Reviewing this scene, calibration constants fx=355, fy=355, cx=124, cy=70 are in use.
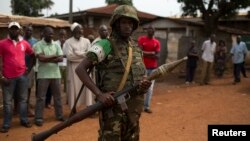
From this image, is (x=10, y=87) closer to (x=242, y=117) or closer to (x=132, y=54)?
(x=132, y=54)

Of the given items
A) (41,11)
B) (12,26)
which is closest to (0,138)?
(12,26)

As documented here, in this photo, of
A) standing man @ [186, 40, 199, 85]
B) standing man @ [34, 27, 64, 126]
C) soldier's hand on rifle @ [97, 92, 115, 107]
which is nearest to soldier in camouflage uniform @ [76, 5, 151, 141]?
soldier's hand on rifle @ [97, 92, 115, 107]

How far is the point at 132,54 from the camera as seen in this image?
3.14 metres

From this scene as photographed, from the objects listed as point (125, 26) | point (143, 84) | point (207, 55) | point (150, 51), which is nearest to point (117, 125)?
point (143, 84)

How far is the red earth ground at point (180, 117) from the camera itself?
5.87 m

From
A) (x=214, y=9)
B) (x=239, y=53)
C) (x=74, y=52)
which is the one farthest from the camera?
(x=214, y=9)

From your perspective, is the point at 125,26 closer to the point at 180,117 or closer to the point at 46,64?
the point at 46,64

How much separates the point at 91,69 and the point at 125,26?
0.48 m

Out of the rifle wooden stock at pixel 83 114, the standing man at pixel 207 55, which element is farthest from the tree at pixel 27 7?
the rifle wooden stock at pixel 83 114

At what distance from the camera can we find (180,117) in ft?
23.9

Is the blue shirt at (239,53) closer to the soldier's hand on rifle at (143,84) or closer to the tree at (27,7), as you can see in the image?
the soldier's hand on rifle at (143,84)

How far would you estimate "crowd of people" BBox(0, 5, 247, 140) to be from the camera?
9.96ft

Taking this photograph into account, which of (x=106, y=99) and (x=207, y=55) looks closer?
(x=106, y=99)

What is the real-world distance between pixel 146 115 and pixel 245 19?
19259 millimetres
